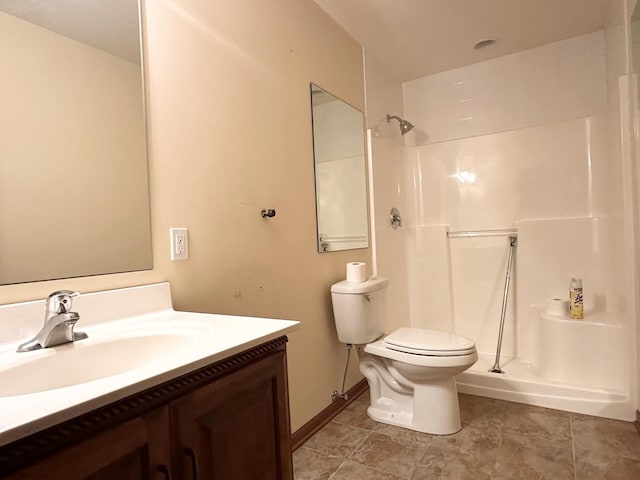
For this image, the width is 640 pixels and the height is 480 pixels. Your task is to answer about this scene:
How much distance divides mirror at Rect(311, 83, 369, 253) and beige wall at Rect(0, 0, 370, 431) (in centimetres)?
8

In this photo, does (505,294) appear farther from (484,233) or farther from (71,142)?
(71,142)

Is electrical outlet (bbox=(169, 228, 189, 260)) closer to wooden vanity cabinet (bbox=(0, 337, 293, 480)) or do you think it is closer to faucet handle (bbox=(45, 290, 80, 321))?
faucet handle (bbox=(45, 290, 80, 321))

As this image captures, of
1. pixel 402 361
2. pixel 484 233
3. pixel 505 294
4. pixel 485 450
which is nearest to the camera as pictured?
pixel 485 450

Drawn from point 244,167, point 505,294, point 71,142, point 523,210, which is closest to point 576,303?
point 505,294

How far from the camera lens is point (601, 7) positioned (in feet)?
6.97

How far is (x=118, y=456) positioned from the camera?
0.55 m

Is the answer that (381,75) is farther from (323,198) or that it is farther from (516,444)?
(516,444)

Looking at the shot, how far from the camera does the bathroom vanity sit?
489 mm

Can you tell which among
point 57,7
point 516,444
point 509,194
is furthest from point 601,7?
point 57,7

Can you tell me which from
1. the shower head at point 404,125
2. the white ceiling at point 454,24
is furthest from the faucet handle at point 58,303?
the shower head at point 404,125

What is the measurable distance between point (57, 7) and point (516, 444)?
2362 mm

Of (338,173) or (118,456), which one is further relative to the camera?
(338,173)

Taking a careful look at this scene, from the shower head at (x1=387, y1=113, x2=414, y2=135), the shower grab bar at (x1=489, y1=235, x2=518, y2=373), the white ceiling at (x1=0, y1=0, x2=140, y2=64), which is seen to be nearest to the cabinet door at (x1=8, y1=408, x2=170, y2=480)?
the white ceiling at (x1=0, y1=0, x2=140, y2=64)

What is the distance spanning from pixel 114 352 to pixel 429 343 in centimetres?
140
